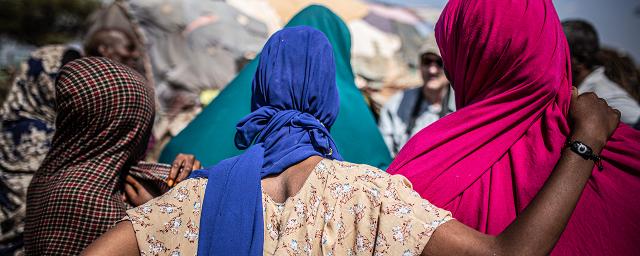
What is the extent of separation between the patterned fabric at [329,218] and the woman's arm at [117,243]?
20 millimetres

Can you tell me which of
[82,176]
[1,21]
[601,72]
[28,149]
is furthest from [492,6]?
[1,21]

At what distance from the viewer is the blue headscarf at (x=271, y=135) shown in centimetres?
161

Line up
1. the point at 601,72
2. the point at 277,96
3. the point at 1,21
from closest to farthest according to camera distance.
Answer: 1. the point at 277,96
2. the point at 601,72
3. the point at 1,21

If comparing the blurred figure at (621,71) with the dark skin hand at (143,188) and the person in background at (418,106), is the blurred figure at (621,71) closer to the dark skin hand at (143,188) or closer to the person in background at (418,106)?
the person in background at (418,106)

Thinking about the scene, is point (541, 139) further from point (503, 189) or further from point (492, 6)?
point (492, 6)

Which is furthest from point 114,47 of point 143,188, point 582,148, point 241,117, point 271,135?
point 582,148

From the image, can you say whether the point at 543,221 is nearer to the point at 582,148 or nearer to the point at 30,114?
the point at 582,148

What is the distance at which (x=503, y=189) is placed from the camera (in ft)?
5.37

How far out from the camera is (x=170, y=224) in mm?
1661

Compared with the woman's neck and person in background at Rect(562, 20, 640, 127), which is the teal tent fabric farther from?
person in background at Rect(562, 20, 640, 127)

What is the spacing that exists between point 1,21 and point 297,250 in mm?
17148

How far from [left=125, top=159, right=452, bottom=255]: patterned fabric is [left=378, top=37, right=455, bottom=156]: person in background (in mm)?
2466

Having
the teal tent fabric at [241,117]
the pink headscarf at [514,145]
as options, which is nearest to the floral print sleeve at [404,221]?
the pink headscarf at [514,145]

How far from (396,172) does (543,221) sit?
16.8 inches
